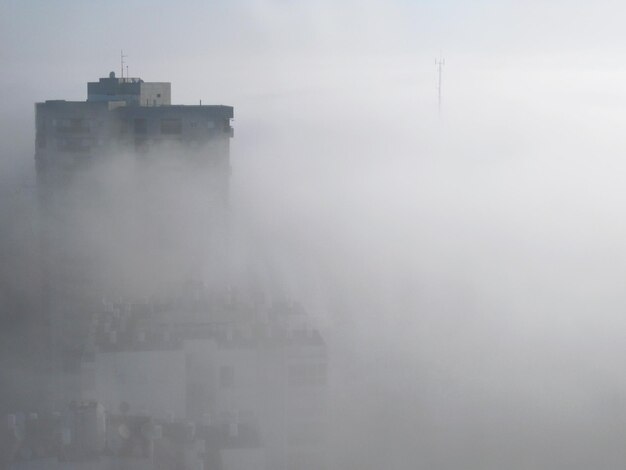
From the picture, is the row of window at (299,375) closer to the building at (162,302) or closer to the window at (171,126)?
the building at (162,302)

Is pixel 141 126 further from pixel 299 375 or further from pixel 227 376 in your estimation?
pixel 299 375

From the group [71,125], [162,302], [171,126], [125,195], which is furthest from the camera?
[125,195]

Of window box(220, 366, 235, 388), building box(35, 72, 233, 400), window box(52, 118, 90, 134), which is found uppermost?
window box(52, 118, 90, 134)

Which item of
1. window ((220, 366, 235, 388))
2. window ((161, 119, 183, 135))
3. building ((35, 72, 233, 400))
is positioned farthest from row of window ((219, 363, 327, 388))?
window ((161, 119, 183, 135))

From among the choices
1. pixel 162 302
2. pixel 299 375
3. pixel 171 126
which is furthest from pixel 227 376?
pixel 171 126

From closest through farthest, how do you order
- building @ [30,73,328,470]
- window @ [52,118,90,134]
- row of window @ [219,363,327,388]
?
building @ [30,73,328,470], row of window @ [219,363,327,388], window @ [52,118,90,134]

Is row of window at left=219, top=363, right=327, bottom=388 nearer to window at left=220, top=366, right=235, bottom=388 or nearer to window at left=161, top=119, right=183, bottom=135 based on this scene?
window at left=220, top=366, right=235, bottom=388

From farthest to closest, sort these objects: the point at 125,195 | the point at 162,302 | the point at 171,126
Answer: the point at 125,195 → the point at 171,126 → the point at 162,302

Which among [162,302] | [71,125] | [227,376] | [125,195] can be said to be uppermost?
[71,125]

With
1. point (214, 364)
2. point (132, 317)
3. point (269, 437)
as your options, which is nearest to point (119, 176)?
point (132, 317)
